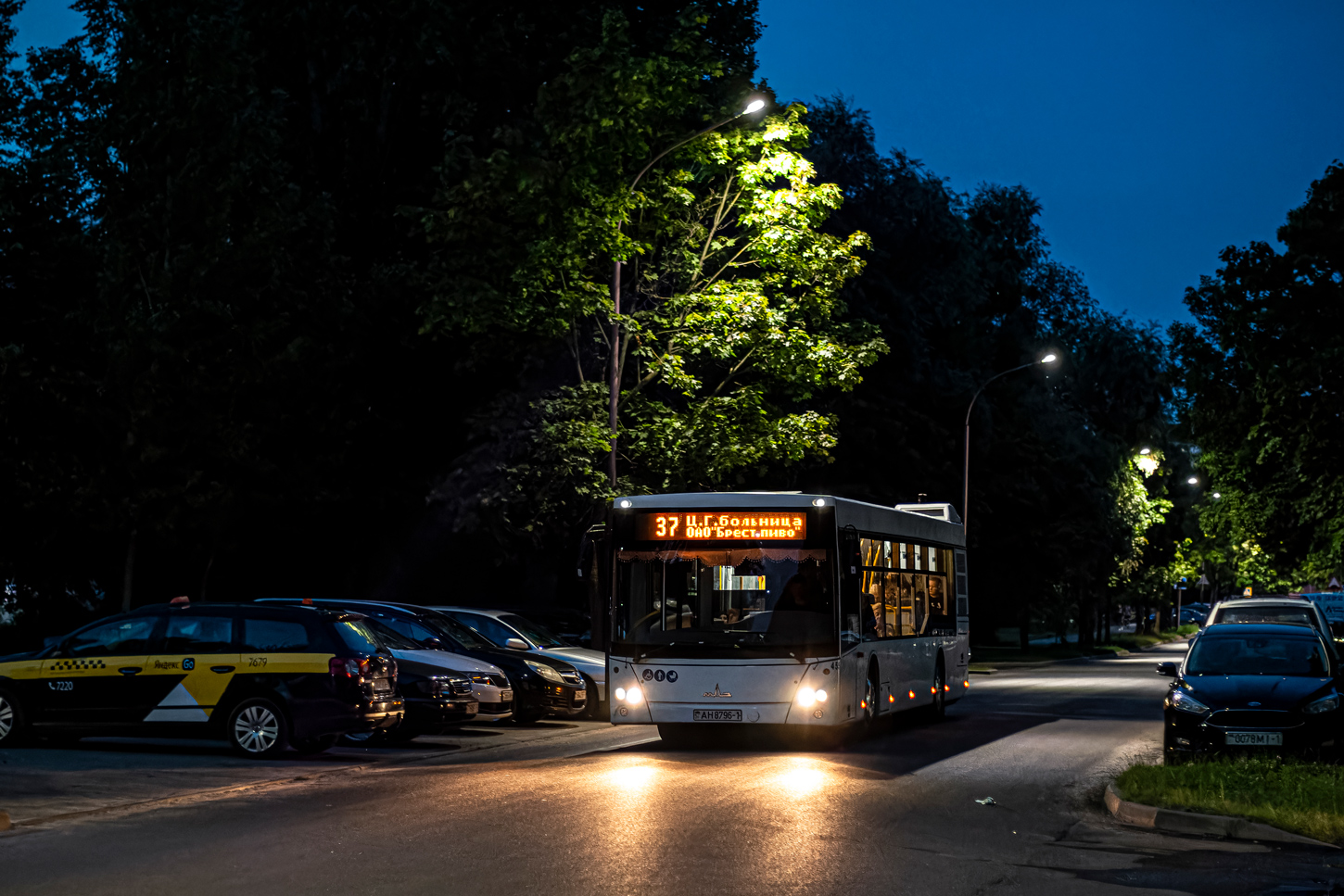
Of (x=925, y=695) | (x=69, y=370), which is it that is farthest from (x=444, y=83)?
(x=925, y=695)

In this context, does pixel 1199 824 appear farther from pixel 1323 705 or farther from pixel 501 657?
pixel 501 657

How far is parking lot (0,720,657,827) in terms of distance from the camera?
13.0 metres

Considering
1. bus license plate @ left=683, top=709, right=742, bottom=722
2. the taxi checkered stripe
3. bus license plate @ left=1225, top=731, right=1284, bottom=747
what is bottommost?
bus license plate @ left=1225, top=731, right=1284, bottom=747

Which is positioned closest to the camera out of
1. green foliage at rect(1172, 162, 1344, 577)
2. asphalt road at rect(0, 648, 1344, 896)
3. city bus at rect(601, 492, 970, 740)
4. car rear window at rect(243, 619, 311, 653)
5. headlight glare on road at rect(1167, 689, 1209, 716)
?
asphalt road at rect(0, 648, 1344, 896)

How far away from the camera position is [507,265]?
2897 centimetres

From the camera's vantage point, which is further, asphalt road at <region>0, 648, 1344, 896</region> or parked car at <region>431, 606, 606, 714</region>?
parked car at <region>431, 606, 606, 714</region>

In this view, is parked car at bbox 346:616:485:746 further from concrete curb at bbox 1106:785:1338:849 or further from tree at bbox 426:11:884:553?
concrete curb at bbox 1106:785:1338:849

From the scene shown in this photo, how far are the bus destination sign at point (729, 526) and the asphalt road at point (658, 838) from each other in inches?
103

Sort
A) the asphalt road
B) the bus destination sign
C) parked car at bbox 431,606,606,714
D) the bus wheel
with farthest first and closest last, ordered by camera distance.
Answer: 1. parked car at bbox 431,606,606,714
2. the bus wheel
3. the bus destination sign
4. the asphalt road

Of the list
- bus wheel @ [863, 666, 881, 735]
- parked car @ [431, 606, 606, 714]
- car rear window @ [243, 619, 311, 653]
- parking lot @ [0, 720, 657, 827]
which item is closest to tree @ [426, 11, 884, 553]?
parked car @ [431, 606, 606, 714]

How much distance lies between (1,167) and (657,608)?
1780 centimetres

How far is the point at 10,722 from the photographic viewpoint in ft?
56.6

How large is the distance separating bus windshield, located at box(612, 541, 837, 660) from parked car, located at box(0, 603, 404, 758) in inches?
112

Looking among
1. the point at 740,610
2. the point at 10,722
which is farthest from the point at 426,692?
the point at 10,722
